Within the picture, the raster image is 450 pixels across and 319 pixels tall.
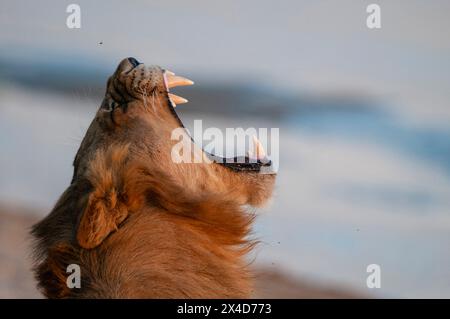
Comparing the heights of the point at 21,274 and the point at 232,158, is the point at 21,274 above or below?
below

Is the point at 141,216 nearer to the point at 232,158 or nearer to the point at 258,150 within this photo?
the point at 232,158

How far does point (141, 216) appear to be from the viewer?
3619 millimetres

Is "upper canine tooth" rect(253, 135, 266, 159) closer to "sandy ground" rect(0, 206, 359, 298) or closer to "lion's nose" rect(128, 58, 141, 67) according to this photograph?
"lion's nose" rect(128, 58, 141, 67)

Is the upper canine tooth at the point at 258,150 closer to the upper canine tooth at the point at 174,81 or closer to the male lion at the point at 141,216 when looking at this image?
the male lion at the point at 141,216

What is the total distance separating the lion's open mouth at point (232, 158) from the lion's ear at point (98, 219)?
1.95ft

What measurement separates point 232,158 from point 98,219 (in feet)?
2.97

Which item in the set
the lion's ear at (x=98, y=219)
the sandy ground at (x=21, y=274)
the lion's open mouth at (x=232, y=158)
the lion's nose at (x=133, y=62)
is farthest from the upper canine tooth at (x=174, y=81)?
the sandy ground at (x=21, y=274)

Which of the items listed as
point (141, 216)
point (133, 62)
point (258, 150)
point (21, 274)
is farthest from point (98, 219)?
point (21, 274)

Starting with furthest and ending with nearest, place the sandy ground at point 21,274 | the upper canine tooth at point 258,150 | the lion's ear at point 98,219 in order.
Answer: the sandy ground at point 21,274
the upper canine tooth at point 258,150
the lion's ear at point 98,219

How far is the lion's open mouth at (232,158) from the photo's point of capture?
4039 millimetres

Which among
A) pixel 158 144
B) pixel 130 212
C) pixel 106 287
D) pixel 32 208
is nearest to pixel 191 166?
pixel 158 144

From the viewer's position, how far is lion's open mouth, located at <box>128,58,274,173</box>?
13.3 feet

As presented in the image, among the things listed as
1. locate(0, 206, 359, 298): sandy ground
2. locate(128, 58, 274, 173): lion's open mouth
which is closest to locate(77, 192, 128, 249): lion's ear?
locate(128, 58, 274, 173): lion's open mouth

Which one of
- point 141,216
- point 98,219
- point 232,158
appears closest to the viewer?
point 98,219
